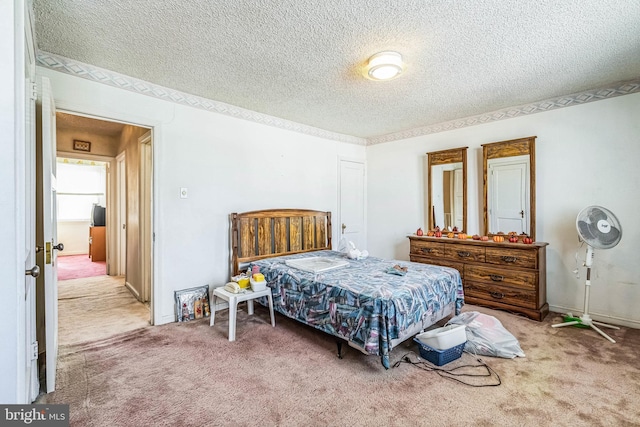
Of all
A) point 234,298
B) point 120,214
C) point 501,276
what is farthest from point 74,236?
point 501,276

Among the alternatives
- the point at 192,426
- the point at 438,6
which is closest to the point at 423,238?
the point at 438,6

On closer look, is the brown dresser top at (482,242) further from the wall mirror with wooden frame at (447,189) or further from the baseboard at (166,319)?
the baseboard at (166,319)

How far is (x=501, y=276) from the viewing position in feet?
11.5

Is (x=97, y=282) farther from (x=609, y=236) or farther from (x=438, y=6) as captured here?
(x=609, y=236)

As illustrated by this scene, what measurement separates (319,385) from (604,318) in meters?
3.28

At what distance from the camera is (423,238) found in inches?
167

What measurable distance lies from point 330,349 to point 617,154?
11.7ft

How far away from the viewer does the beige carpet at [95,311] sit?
9.77 ft

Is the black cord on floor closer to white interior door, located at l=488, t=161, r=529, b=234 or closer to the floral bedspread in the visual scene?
the floral bedspread

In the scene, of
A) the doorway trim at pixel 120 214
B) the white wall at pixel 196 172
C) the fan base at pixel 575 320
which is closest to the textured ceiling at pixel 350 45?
the white wall at pixel 196 172

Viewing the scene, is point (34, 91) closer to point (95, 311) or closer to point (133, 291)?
point (95, 311)

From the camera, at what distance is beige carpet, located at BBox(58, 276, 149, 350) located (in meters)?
2.98

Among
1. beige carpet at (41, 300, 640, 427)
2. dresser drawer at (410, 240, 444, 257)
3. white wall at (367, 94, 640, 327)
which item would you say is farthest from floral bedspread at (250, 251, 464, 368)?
white wall at (367, 94, 640, 327)

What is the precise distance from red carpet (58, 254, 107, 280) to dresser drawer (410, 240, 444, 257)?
5610 mm
